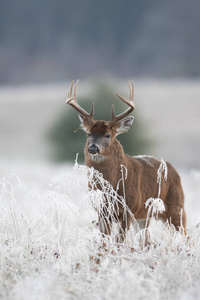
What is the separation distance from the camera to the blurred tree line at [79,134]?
2303 centimetres

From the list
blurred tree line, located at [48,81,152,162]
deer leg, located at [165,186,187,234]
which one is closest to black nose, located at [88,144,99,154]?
deer leg, located at [165,186,187,234]

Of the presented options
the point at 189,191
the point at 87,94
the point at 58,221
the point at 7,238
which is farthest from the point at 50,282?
the point at 87,94

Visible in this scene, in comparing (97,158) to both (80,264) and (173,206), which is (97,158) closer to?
(173,206)

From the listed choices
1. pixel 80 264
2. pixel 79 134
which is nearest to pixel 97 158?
pixel 80 264

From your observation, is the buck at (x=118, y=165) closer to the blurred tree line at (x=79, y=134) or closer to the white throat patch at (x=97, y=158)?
the white throat patch at (x=97, y=158)

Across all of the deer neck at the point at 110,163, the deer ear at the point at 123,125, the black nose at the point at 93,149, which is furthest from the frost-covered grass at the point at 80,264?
the deer ear at the point at 123,125

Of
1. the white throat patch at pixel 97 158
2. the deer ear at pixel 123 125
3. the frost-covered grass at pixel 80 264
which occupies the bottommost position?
the frost-covered grass at pixel 80 264

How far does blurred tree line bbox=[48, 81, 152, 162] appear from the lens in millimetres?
23031

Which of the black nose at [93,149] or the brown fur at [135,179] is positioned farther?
the brown fur at [135,179]

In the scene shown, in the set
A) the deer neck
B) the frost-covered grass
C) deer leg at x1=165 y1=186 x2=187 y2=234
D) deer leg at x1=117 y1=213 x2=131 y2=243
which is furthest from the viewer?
deer leg at x1=165 y1=186 x2=187 y2=234

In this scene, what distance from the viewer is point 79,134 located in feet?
74.3

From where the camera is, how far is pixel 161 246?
6.07m

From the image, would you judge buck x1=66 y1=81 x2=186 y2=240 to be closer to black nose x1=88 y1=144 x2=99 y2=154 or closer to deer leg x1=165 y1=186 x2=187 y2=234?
black nose x1=88 y1=144 x2=99 y2=154

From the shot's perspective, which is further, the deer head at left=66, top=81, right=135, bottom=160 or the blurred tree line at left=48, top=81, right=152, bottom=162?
the blurred tree line at left=48, top=81, right=152, bottom=162
